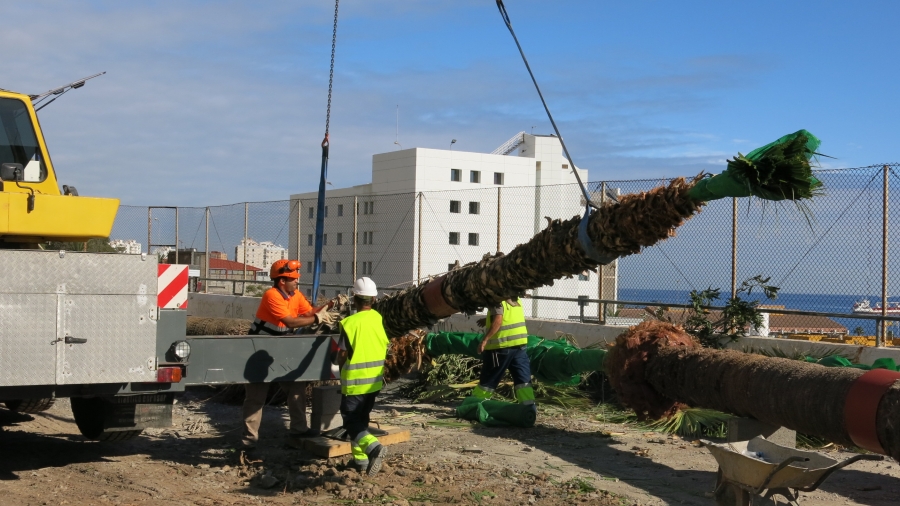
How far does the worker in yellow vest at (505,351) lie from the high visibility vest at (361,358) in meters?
2.43

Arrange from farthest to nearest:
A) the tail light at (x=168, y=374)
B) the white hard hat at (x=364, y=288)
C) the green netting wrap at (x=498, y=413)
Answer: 1. the green netting wrap at (x=498, y=413)
2. the white hard hat at (x=364, y=288)
3. the tail light at (x=168, y=374)

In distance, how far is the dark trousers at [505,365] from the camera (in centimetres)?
Result: 962

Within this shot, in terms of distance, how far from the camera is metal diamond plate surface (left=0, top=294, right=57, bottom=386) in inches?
244

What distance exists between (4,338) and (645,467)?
16.5 feet

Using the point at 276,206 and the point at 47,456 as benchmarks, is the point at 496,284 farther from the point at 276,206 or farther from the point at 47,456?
the point at 276,206

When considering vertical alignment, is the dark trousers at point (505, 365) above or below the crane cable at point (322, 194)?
below

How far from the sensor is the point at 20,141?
7.97 meters

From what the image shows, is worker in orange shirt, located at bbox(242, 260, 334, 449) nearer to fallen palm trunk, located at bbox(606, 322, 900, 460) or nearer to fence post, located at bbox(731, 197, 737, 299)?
fallen palm trunk, located at bbox(606, 322, 900, 460)

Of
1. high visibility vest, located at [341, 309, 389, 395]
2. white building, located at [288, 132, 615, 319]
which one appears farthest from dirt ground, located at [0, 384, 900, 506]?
white building, located at [288, 132, 615, 319]

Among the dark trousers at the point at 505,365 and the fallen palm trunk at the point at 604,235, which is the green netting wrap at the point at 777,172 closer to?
the fallen palm trunk at the point at 604,235

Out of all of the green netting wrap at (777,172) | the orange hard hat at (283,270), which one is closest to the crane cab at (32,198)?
the orange hard hat at (283,270)

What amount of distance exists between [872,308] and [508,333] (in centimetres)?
373

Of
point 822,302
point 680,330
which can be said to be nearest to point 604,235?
point 680,330

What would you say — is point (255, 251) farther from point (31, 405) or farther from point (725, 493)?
point (725, 493)
